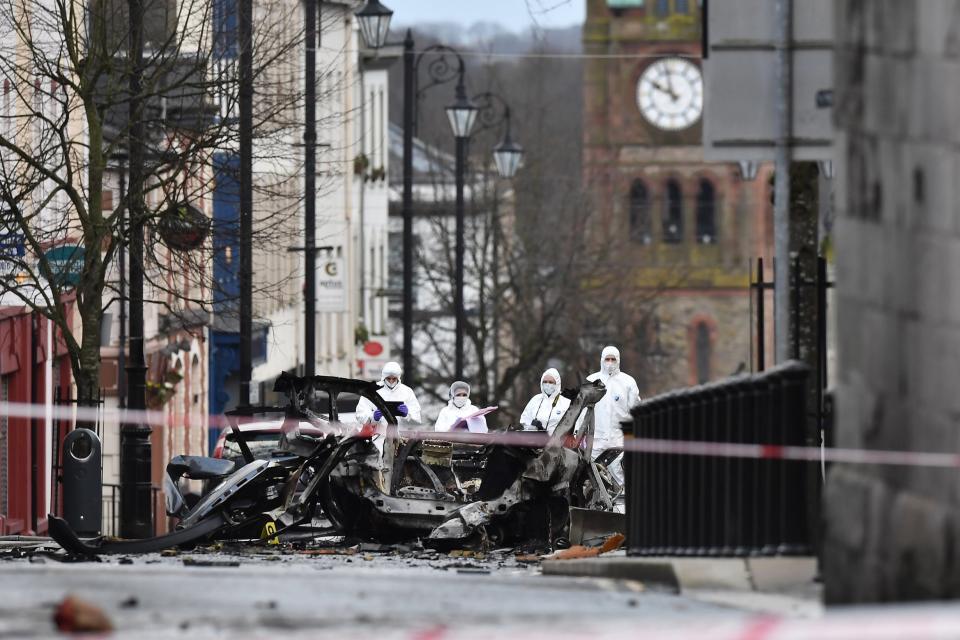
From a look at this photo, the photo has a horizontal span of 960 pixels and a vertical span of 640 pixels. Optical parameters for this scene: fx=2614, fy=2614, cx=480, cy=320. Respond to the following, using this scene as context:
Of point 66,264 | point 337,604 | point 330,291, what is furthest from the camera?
point 330,291

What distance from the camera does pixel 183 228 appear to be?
80.5ft

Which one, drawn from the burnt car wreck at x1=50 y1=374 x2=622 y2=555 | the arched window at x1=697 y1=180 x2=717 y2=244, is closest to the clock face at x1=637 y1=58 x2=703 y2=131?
the arched window at x1=697 y1=180 x2=717 y2=244

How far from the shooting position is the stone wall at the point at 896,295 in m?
8.35

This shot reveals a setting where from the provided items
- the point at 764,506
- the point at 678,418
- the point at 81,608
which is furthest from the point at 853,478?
the point at 678,418

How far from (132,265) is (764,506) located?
1355cm

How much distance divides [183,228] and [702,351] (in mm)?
115175

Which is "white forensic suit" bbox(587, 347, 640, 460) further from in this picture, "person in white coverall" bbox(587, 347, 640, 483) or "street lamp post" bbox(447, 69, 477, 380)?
"street lamp post" bbox(447, 69, 477, 380)

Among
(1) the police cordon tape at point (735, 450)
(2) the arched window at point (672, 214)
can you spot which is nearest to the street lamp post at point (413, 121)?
(1) the police cordon tape at point (735, 450)

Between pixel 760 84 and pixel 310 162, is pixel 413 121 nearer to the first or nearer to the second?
pixel 310 162

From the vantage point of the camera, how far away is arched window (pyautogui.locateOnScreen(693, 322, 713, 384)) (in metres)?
137

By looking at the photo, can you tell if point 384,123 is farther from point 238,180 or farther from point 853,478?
point 853,478

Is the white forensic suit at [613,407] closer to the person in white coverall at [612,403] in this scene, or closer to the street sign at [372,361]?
the person in white coverall at [612,403]

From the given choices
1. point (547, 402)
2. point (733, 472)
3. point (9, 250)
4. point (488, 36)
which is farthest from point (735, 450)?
point (488, 36)

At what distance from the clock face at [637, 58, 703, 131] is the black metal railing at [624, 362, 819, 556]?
119 metres
